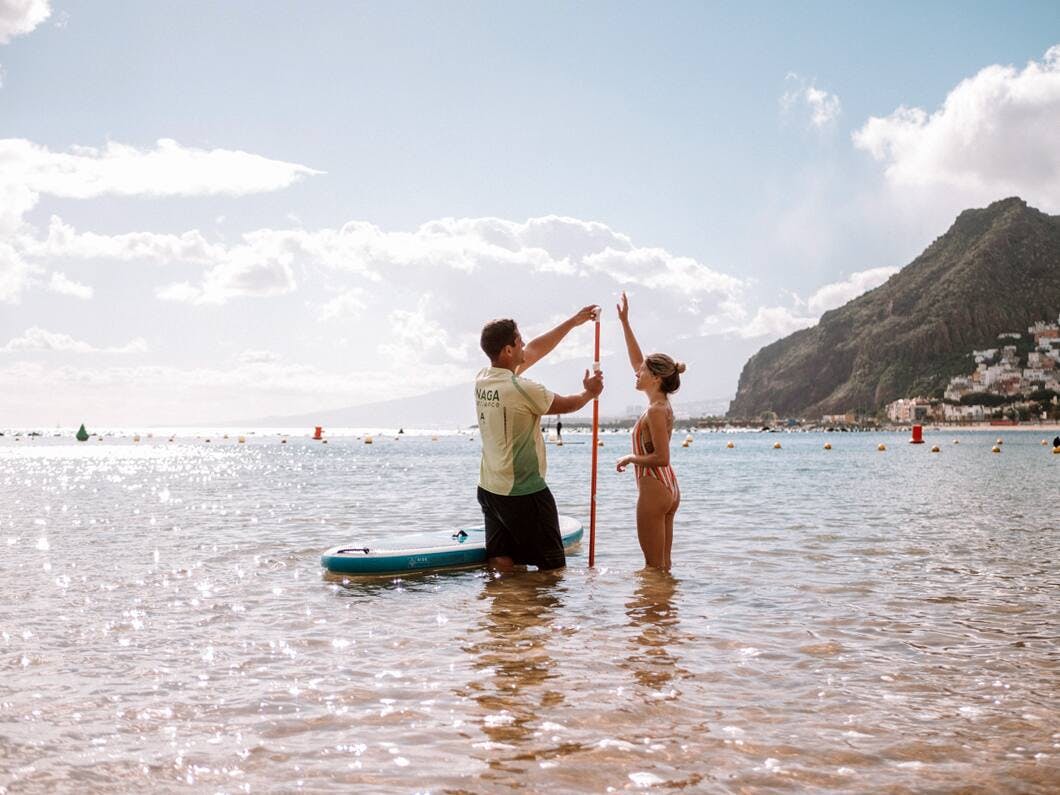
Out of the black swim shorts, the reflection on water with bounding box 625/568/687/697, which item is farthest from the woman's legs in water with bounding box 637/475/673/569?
the black swim shorts

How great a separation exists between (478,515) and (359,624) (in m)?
11.4

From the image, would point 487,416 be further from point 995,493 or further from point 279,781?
point 995,493

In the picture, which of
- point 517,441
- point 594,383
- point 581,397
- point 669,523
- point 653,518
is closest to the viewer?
point 581,397

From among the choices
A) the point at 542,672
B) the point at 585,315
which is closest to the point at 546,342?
the point at 585,315

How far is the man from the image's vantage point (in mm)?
8148

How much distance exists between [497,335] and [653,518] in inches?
108

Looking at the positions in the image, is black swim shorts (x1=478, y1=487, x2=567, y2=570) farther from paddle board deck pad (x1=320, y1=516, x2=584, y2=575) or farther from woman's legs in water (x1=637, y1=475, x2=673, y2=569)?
paddle board deck pad (x1=320, y1=516, x2=584, y2=575)

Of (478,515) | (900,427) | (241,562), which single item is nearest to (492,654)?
(241,562)

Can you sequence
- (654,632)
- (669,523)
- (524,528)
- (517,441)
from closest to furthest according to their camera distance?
(654,632)
(517,441)
(524,528)
(669,523)

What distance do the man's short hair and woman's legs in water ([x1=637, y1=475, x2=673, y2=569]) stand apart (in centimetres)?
213

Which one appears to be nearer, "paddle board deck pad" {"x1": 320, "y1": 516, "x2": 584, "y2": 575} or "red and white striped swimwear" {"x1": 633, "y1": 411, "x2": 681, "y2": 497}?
"red and white striped swimwear" {"x1": 633, "y1": 411, "x2": 681, "y2": 497}

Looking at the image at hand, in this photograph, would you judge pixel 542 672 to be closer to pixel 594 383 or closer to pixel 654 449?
pixel 594 383

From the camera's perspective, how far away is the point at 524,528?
8.72 m

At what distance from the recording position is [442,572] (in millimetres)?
10242
